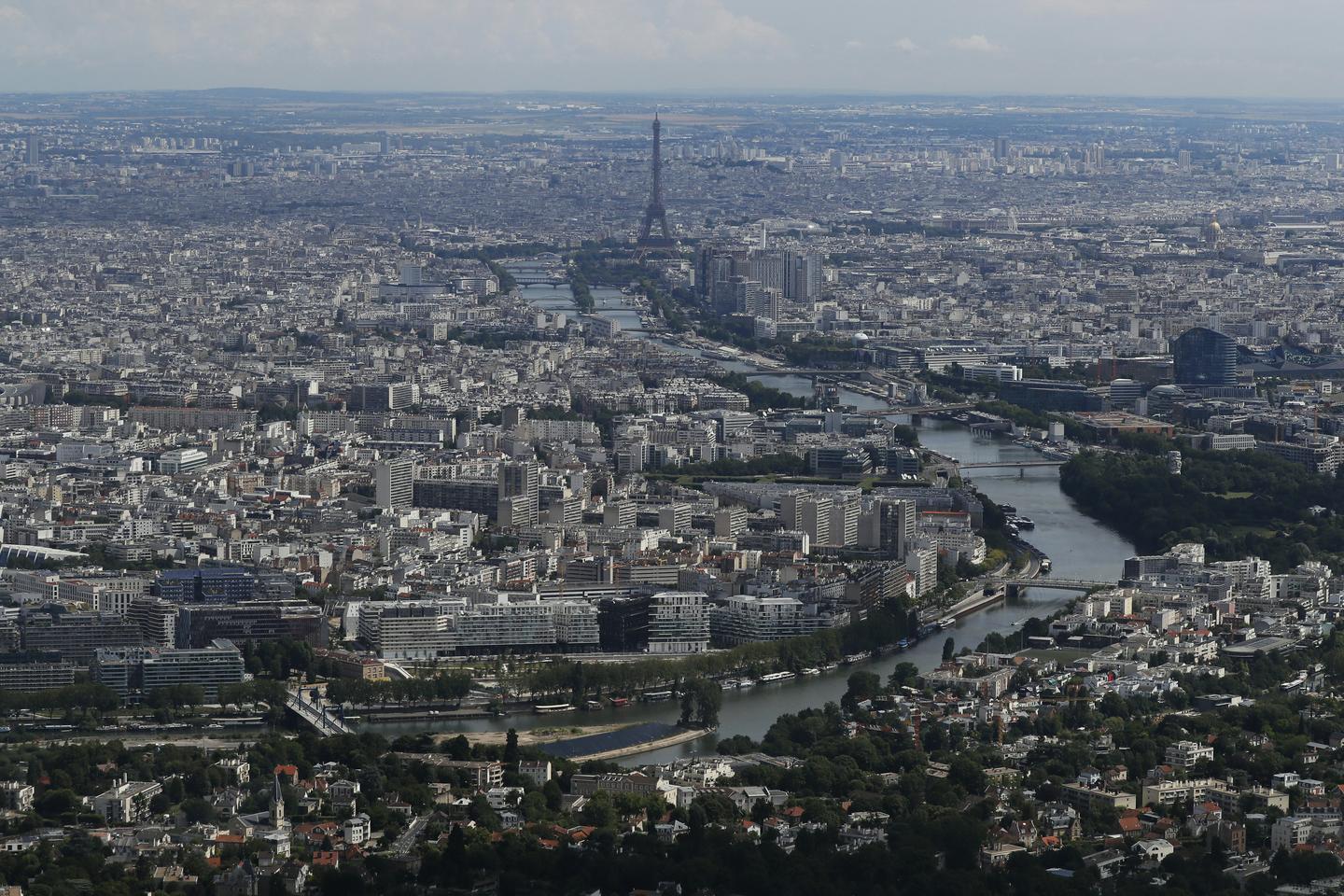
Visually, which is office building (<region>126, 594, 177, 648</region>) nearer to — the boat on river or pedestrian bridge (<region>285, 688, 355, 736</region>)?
pedestrian bridge (<region>285, 688, 355, 736</region>)

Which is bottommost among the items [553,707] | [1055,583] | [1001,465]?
[1001,465]

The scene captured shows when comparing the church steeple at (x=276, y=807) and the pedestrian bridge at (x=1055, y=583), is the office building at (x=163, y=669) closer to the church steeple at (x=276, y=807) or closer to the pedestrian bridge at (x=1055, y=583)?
the church steeple at (x=276, y=807)

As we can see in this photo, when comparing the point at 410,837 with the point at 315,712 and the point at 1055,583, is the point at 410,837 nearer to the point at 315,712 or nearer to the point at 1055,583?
the point at 315,712

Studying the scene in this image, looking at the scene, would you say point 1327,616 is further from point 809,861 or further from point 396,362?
point 396,362

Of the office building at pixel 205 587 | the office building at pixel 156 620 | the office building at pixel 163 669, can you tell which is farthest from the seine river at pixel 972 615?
the office building at pixel 205 587

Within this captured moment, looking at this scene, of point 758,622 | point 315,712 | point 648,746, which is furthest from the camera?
point 758,622

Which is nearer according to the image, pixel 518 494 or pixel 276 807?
pixel 276 807

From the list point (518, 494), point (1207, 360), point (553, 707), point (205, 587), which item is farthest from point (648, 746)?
point (1207, 360)
